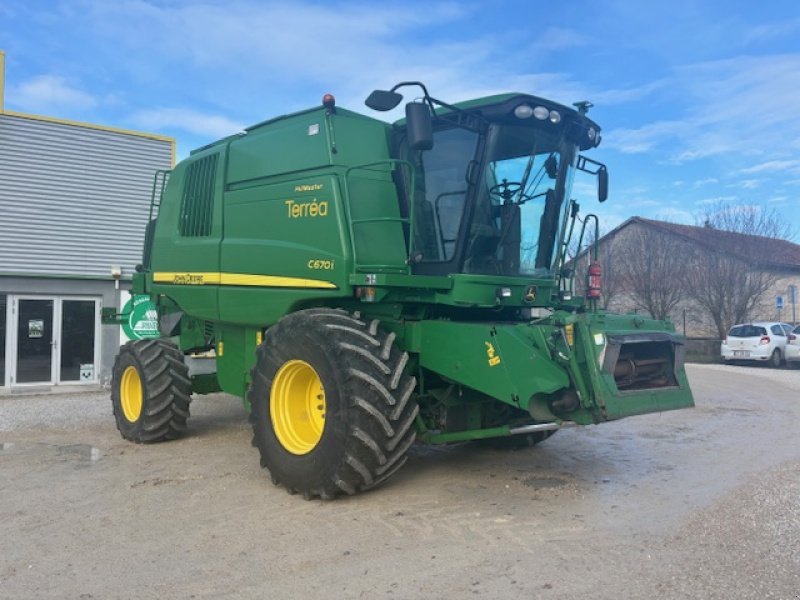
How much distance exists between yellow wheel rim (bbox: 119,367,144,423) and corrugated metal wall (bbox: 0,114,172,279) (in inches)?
246

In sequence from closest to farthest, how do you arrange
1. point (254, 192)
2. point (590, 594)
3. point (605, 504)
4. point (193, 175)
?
1. point (590, 594)
2. point (605, 504)
3. point (254, 192)
4. point (193, 175)

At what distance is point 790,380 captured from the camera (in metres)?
16.6

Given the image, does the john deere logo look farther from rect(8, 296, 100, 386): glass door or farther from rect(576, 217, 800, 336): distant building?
rect(576, 217, 800, 336): distant building

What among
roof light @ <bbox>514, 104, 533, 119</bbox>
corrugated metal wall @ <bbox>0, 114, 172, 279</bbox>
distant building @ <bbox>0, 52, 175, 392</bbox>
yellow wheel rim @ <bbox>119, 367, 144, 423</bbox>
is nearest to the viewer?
roof light @ <bbox>514, 104, 533, 119</bbox>

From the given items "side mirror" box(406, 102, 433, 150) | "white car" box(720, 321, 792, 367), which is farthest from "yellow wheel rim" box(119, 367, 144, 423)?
"white car" box(720, 321, 792, 367)

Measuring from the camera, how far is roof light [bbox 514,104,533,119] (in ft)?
19.1

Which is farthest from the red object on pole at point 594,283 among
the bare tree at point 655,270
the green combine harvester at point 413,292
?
the bare tree at point 655,270

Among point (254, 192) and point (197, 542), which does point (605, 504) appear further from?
point (254, 192)

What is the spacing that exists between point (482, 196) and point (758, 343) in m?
19.3

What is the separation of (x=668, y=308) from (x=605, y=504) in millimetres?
26990

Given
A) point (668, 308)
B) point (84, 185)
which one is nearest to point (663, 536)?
point (84, 185)

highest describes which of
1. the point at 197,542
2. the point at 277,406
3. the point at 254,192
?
the point at 254,192

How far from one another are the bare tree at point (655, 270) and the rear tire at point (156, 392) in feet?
81.5

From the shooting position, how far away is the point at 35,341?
1359 centimetres
